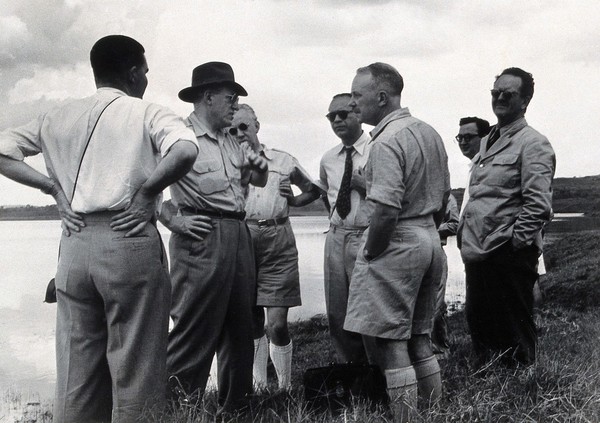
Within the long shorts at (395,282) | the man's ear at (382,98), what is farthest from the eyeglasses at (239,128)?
the long shorts at (395,282)

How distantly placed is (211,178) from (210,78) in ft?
2.16

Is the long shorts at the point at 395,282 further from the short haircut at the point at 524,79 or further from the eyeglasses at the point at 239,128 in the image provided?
the eyeglasses at the point at 239,128

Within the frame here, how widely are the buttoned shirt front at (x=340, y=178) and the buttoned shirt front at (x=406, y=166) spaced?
124cm

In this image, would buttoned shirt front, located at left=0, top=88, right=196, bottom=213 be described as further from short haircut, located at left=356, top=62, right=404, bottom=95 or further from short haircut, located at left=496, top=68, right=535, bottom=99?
short haircut, located at left=496, top=68, right=535, bottom=99

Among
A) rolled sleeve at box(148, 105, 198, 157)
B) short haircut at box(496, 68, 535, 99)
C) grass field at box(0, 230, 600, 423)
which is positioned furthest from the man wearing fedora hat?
short haircut at box(496, 68, 535, 99)

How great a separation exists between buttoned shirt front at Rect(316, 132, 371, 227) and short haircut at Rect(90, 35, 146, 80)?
2139 millimetres

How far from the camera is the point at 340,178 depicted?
5.29 metres

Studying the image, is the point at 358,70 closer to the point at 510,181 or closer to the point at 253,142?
the point at 510,181

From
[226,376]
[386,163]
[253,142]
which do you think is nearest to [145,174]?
[386,163]

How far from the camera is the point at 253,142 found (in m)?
5.47

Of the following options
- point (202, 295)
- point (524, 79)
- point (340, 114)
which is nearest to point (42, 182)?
point (202, 295)

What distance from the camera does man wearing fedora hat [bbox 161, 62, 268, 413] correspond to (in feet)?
12.6

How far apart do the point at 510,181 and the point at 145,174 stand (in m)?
2.45

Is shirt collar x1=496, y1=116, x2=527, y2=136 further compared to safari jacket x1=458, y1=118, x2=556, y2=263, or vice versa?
shirt collar x1=496, y1=116, x2=527, y2=136
